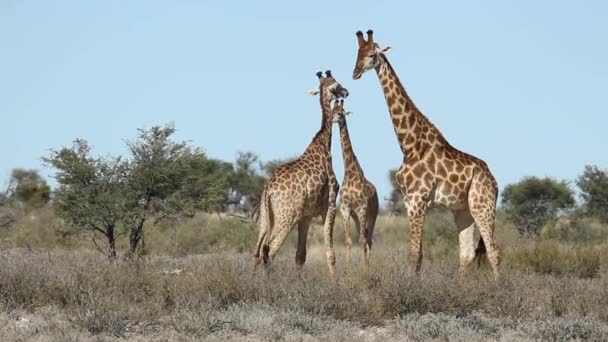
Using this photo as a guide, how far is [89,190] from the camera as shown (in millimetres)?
18938

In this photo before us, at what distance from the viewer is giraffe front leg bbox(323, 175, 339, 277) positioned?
13.1m

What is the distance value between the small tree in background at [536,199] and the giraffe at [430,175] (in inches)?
668

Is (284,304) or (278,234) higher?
(278,234)

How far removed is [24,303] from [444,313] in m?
4.65

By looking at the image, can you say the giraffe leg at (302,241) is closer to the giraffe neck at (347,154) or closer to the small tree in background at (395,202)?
the giraffe neck at (347,154)

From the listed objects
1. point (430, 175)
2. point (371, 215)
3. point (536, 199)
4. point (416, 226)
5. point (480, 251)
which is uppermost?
point (536, 199)

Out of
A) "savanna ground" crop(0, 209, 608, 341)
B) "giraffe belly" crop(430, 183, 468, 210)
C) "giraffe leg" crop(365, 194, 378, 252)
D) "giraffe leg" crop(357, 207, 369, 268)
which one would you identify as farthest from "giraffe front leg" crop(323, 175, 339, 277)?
"giraffe belly" crop(430, 183, 468, 210)

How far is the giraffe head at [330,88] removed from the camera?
1484cm

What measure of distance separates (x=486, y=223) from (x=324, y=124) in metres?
3.16

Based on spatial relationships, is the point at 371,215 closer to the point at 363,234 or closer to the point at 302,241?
the point at 363,234

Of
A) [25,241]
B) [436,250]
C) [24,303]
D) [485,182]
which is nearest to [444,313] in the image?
[485,182]

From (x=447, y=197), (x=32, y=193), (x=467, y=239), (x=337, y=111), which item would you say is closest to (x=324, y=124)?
(x=337, y=111)

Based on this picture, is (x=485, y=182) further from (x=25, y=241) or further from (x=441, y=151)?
(x=25, y=241)

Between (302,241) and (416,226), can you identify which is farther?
(302,241)
